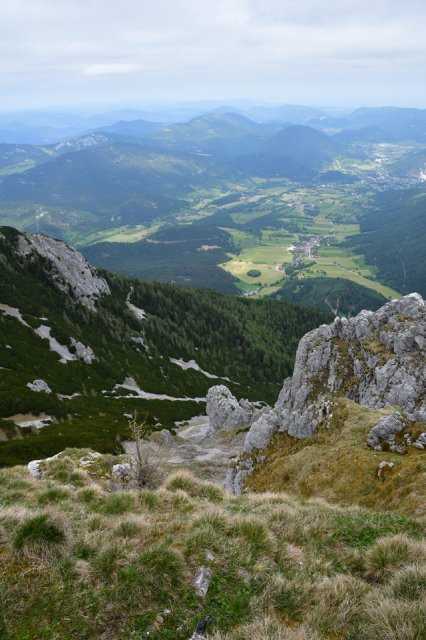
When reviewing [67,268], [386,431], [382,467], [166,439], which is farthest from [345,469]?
[67,268]

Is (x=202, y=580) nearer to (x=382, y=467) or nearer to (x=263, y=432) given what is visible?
(x=382, y=467)

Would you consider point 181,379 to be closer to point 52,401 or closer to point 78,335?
point 78,335

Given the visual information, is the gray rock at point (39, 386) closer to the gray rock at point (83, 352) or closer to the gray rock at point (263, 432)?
the gray rock at point (83, 352)

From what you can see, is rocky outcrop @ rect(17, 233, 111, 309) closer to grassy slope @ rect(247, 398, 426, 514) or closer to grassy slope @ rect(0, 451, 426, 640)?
grassy slope @ rect(247, 398, 426, 514)

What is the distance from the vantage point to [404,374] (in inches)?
2450

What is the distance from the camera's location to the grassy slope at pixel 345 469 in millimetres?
26578

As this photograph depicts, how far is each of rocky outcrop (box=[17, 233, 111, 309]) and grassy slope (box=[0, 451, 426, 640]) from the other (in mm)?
156878

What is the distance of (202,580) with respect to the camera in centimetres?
1080

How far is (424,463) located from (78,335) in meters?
120

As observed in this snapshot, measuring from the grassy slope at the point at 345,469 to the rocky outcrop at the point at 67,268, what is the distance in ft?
441

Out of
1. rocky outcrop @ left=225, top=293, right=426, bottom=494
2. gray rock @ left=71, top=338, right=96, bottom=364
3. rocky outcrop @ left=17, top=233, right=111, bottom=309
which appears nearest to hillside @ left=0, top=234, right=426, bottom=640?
rocky outcrop @ left=225, top=293, right=426, bottom=494

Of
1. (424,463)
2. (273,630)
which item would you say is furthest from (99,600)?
(424,463)

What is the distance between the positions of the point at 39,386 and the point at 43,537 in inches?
3298

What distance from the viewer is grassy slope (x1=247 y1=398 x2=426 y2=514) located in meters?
26.6
